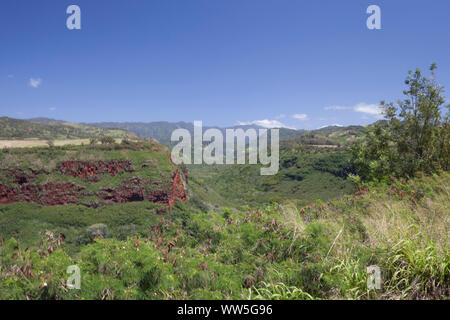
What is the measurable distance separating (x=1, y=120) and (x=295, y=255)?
630 feet

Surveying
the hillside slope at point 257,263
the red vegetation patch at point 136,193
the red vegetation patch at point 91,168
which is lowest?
the red vegetation patch at point 136,193

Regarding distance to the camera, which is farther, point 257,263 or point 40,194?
point 40,194

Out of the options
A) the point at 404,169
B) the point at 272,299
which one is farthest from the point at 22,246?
the point at 404,169

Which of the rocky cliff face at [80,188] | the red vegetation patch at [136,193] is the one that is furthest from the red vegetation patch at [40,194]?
the red vegetation patch at [136,193]

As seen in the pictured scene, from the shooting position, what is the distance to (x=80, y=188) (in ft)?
185

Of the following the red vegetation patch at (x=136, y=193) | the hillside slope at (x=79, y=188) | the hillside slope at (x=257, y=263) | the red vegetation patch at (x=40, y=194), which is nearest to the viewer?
the hillside slope at (x=257, y=263)

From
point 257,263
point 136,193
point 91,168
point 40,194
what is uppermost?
point 257,263

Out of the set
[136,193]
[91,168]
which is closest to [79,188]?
[91,168]

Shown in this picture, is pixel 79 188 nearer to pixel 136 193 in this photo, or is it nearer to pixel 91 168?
pixel 91 168

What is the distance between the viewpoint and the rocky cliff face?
54.8 meters

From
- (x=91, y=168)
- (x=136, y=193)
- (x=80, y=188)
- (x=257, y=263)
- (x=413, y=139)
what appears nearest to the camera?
(x=257, y=263)

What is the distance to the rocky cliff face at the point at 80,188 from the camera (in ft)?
180

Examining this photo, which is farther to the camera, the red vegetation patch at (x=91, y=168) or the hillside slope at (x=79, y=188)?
the red vegetation patch at (x=91, y=168)

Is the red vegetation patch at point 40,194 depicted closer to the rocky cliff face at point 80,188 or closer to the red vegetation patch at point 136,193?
the rocky cliff face at point 80,188
